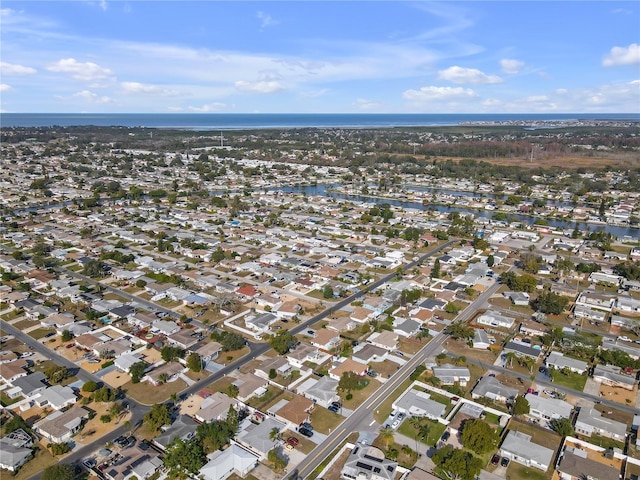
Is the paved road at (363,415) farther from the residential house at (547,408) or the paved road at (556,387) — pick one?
the residential house at (547,408)

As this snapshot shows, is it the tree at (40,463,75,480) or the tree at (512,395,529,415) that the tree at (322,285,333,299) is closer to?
the tree at (512,395,529,415)

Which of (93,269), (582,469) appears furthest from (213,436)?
(93,269)

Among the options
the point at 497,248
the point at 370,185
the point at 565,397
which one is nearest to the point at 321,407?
the point at 565,397

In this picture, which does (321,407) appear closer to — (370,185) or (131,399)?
(131,399)

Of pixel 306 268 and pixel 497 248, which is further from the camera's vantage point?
pixel 497 248

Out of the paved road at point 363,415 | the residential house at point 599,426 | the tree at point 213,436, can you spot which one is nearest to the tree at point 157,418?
the tree at point 213,436

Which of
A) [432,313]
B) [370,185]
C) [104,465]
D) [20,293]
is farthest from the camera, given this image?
[370,185]
